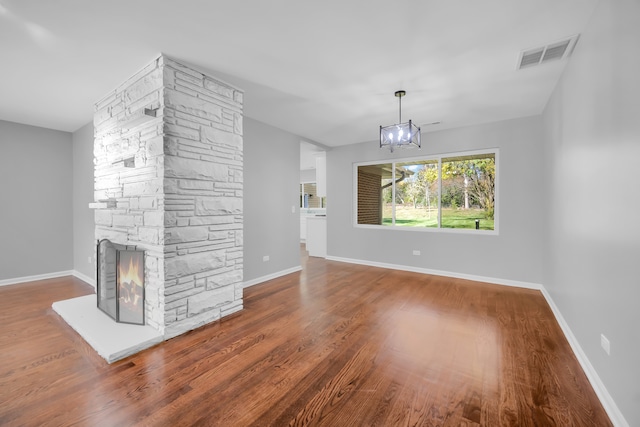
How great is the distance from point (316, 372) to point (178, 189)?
202cm

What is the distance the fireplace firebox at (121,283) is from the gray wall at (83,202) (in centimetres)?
169

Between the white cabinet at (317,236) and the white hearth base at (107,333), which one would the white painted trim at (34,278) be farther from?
the white cabinet at (317,236)

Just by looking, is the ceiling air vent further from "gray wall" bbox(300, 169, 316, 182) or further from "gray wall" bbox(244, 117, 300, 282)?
"gray wall" bbox(300, 169, 316, 182)

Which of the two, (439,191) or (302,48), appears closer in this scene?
(302,48)

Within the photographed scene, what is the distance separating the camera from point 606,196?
1.72m

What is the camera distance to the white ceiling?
6.19 ft

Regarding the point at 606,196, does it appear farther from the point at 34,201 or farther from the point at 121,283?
the point at 34,201

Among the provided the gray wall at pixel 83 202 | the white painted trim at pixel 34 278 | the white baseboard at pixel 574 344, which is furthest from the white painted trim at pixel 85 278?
the white baseboard at pixel 574 344

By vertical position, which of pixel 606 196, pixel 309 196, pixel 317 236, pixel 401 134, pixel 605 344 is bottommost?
pixel 605 344

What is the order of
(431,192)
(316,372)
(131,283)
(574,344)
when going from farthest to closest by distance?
(431,192) → (131,283) → (574,344) → (316,372)

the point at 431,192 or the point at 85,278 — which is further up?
the point at 431,192

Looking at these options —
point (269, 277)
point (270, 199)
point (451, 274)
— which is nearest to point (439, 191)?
point (451, 274)

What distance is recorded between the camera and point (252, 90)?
10.4ft

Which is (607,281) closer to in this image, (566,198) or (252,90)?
(566,198)
